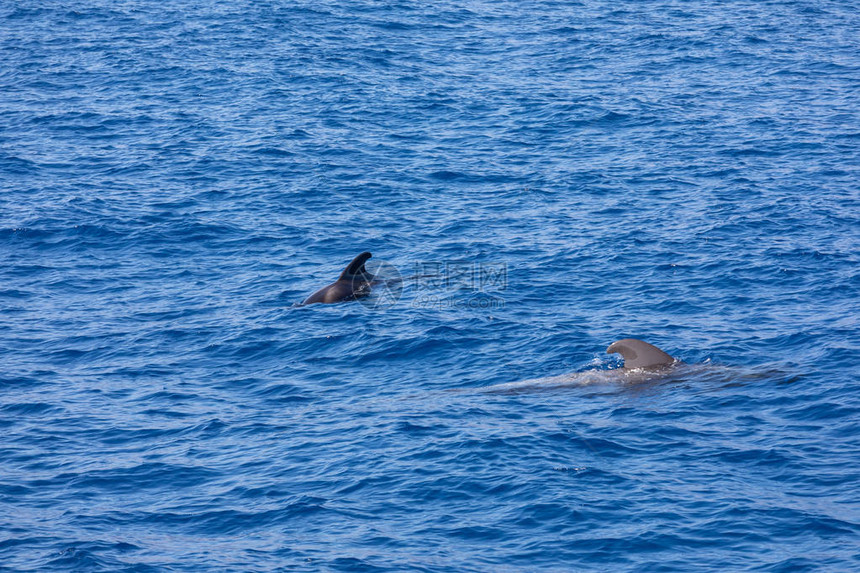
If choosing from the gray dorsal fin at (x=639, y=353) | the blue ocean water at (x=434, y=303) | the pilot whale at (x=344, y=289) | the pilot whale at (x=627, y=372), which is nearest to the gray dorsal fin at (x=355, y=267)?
the pilot whale at (x=344, y=289)

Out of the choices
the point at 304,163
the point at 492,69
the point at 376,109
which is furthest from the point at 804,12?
the point at 304,163

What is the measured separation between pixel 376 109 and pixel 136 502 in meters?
29.1

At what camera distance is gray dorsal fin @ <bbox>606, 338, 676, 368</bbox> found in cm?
2084

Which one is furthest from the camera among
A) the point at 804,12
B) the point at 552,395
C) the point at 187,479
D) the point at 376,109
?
the point at 804,12

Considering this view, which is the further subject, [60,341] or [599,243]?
[599,243]

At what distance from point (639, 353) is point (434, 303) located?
722 cm

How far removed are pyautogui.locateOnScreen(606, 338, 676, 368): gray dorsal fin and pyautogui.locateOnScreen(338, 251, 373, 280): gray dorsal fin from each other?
26.3 feet

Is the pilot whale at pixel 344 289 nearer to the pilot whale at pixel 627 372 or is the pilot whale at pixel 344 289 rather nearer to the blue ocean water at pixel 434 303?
the blue ocean water at pixel 434 303

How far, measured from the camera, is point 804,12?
55.0 metres

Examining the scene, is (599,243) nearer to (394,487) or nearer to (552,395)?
(552,395)

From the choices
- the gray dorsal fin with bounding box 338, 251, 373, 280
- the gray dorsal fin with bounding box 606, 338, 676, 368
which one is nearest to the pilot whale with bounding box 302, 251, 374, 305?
the gray dorsal fin with bounding box 338, 251, 373, 280

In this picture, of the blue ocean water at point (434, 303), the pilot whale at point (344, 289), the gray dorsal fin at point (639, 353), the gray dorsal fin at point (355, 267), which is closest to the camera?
the blue ocean water at point (434, 303)

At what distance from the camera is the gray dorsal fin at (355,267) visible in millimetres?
26125

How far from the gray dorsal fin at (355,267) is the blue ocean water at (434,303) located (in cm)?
125
